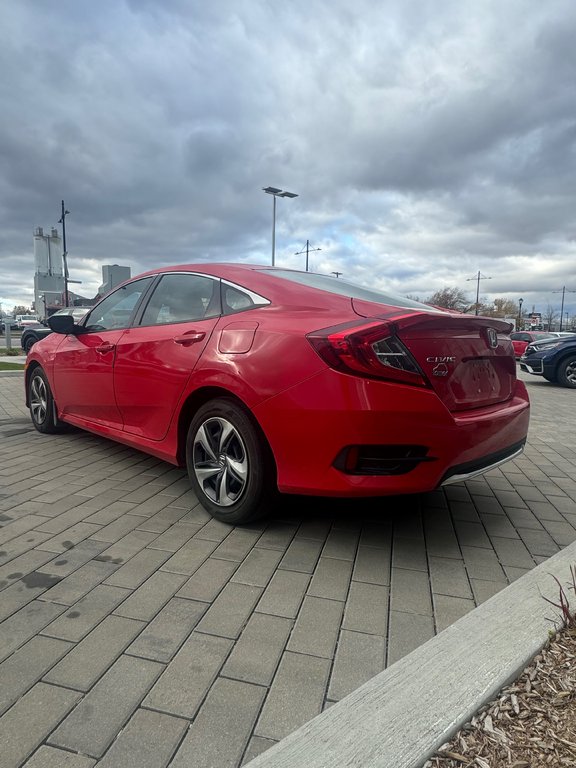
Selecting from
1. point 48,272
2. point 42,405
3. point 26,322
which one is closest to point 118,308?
point 42,405

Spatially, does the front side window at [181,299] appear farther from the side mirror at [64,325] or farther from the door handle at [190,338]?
the side mirror at [64,325]

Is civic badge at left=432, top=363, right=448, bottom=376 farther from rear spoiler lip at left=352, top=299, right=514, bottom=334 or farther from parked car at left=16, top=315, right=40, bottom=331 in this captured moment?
parked car at left=16, top=315, right=40, bottom=331

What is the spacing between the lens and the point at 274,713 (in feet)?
5.37

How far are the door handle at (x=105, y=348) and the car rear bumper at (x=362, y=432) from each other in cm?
180

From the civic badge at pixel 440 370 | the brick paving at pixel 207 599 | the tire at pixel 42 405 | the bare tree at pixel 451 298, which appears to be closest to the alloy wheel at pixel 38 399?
the tire at pixel 42 405

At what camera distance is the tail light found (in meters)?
2.42

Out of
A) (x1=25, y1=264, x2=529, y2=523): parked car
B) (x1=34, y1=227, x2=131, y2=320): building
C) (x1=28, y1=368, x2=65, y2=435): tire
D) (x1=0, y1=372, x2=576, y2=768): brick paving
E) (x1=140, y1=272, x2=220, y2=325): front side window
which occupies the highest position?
(x1=34, y1=227, x2=131, y2=320): building

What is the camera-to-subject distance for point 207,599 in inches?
90.0

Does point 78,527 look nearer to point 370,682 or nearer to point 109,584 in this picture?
point 109,584

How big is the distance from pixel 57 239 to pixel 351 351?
48244 mm

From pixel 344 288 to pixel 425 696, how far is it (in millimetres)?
2278

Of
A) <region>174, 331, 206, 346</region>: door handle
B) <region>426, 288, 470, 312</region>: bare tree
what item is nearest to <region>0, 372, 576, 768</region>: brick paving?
<region>174, 331, 206, 346</region>: door handle

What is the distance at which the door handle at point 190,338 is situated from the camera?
3.18 m

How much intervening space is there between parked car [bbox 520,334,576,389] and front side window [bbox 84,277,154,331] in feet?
35.4
